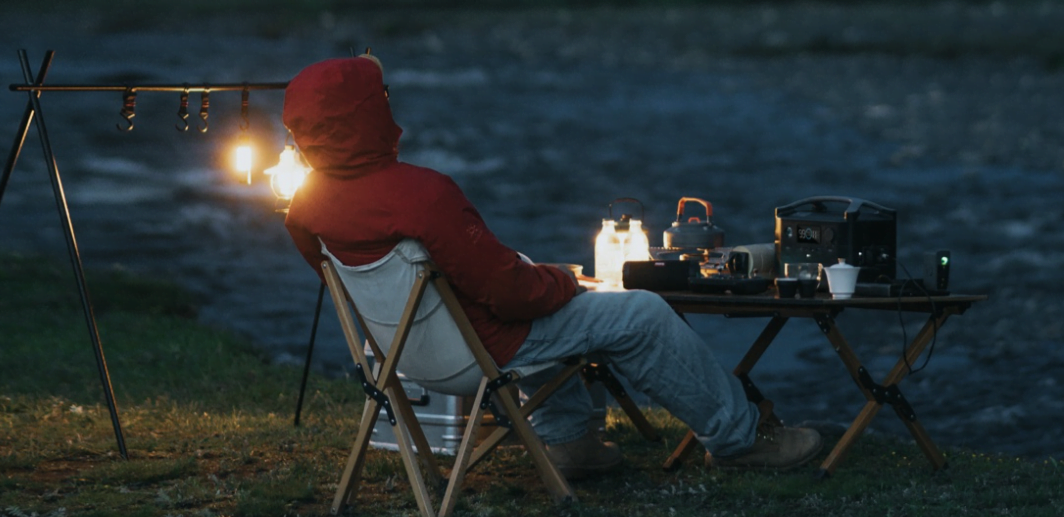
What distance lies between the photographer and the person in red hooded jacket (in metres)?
4.48

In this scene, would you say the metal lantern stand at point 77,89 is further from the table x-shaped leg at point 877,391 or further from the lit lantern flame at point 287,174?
the table x-shaped leg at point 877,391

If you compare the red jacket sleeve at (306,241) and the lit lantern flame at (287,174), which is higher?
the lit lantern flame at (287,174)

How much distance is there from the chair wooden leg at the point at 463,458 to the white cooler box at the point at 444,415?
929 millimetres

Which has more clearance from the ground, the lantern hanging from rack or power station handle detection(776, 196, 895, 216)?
power station handle detection(776, 196, 895, 216)

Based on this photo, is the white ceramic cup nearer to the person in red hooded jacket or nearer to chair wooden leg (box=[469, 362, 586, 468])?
the person in red hooded jacket

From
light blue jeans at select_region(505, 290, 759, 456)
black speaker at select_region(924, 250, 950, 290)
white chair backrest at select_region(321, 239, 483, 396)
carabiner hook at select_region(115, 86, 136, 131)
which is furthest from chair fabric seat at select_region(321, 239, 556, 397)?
black speaker at select_region(924, 250, 950, 290)

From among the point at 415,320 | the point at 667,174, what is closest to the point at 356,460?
the point at 415,320

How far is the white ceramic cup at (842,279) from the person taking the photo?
16.7ft

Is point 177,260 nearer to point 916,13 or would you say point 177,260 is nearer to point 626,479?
point 626,479

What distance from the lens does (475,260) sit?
14.8 ft

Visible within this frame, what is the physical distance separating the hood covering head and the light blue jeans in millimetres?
786

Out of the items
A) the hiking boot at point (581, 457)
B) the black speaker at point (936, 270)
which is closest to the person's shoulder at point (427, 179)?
the hiking boot at point (581, 457)

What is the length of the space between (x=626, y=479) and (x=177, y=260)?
1259 centimetres

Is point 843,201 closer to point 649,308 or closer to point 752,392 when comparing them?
point 752,392
